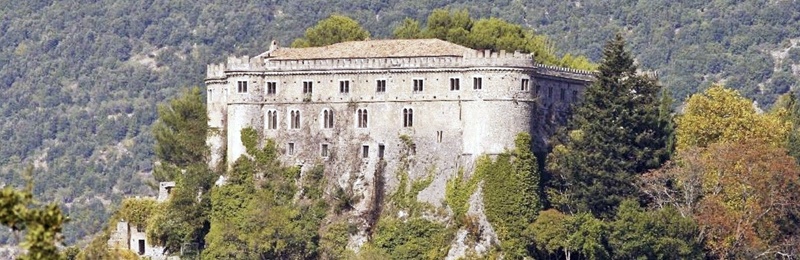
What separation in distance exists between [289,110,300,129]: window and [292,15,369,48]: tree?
1018 cm

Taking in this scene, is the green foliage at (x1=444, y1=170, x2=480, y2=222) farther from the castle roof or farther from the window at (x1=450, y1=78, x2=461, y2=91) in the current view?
the castle roof

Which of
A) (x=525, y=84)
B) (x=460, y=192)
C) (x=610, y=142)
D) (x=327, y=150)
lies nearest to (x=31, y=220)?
(x=460, y=192)

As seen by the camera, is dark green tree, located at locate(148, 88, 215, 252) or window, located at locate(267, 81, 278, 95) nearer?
window, located at locate(267, 81, 278, 95)

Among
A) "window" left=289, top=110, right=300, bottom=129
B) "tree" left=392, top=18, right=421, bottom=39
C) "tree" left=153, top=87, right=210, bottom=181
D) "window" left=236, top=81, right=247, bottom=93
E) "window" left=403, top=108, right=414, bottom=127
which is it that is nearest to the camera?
"window" left=403, top=108, right=414, bottom=127

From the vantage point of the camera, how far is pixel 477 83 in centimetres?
9431

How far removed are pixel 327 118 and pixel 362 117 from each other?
156 centimetres

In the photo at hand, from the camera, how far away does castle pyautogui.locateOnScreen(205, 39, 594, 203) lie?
310 feet

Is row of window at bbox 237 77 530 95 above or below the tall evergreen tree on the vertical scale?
above

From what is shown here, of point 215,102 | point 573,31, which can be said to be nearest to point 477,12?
point 573,31

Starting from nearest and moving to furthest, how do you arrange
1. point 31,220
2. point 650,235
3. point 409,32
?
point 31,220 < point 650,235 < point 409,32

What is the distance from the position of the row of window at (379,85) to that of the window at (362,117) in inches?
38.1

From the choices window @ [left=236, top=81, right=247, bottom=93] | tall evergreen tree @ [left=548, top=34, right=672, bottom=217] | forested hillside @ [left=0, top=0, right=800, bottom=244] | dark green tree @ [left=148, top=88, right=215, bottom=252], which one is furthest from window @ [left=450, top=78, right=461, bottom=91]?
forested hillside @ [left=0, top=0, right=800, bottom=244]

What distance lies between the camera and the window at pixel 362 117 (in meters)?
96.8

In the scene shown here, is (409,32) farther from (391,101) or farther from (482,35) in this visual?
(391,101)
